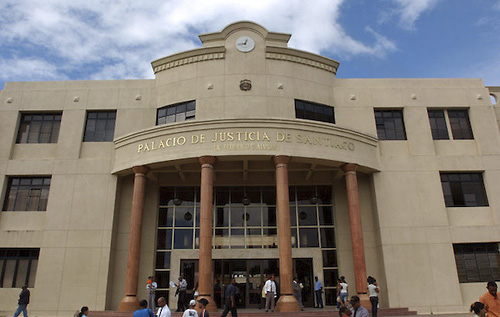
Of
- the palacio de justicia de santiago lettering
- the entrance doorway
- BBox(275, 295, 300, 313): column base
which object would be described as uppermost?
the palacio de justicia de santiago lettering

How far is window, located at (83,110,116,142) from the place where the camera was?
24.0 meters

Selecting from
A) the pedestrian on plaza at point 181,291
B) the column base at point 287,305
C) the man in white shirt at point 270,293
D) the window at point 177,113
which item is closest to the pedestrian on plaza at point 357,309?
the column base at point 287,305

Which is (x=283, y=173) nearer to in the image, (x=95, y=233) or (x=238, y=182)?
(x=238, y=182)

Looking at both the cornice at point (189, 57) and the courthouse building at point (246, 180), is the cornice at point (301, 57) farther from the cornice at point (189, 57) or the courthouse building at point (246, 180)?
the cornice at point (189, 57)

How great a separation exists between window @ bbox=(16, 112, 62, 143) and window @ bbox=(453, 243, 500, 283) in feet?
80.2

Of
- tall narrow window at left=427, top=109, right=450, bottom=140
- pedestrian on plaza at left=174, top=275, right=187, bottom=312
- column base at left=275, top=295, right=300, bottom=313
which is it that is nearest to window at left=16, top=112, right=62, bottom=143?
pedestrian on plaza at left=174, top=275, right=187, bottom=312

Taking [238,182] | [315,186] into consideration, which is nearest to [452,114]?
[315,186]

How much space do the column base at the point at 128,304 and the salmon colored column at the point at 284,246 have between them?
7195 mm

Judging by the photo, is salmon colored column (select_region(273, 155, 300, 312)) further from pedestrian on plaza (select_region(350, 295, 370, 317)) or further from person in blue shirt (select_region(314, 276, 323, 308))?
pedestrian on plaza (select_region(350, 295, 370, 317))

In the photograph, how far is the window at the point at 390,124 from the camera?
2422 cm

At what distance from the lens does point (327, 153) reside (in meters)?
20.7

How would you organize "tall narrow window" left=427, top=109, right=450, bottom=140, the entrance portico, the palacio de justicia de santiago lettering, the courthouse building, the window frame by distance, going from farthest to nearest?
"tall narrow window" left=427, top=109, right=450, bottom=140 → the window frame → the courthouse building → the palacio de justicia de santiago lettering → the entrance portico

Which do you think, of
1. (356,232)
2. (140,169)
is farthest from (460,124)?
(140,169)

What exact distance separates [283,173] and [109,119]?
38.5 feet
